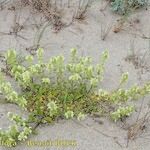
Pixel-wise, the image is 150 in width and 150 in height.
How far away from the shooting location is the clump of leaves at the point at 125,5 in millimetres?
4871

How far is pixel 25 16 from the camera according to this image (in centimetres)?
479

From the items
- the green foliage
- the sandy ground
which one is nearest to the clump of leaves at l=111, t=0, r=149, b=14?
the sandy ground

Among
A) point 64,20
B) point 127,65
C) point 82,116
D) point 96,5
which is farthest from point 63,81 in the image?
point 96,5

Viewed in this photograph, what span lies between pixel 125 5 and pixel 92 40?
0.59 meters

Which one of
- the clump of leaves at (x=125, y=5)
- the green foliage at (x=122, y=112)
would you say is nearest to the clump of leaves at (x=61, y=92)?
the green foliage at (x=122, y=112)

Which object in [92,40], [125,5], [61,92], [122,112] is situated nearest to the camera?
[122,112]

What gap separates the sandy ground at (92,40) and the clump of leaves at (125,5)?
0.08m

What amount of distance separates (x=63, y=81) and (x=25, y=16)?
3.74ft

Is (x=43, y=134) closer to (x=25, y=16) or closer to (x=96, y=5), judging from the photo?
(x=25, y=16)

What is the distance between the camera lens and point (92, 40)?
15.2 ft

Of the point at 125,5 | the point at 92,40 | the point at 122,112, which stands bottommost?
the point at 122,112

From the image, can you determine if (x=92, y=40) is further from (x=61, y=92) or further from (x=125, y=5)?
(x=61, y=92)

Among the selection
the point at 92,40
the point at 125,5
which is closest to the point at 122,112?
the point at 92,40

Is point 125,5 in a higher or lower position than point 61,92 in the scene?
higher
